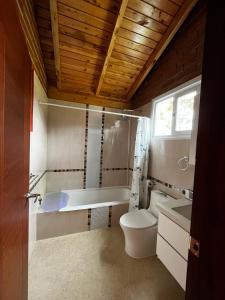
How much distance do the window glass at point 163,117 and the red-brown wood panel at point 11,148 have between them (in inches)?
75.6

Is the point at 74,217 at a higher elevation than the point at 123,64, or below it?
below

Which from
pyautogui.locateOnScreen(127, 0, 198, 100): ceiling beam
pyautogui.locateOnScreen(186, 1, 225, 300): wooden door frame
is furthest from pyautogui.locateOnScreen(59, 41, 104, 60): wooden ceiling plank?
pyautogui.locateOnScreen(186, 1, 225, 300): wooden door frame

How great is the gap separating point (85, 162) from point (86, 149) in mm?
259

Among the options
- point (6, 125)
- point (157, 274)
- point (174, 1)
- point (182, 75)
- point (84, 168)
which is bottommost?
point (157, 274)

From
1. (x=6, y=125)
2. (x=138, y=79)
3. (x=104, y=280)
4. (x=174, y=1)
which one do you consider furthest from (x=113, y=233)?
(x=174, y=1)

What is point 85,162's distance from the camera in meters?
3.07

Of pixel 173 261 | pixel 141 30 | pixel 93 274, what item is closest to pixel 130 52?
pixel 141 30

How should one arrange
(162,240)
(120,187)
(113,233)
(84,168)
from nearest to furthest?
1. (162,240)
2. (113,233)
3. (84,168)
4. (120,187)

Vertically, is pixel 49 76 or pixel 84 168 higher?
pixel 49 76

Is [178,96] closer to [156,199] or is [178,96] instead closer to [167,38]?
[167,38]

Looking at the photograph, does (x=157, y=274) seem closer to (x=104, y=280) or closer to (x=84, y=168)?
(x=104, y=280)

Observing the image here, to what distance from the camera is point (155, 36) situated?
205 centimetres

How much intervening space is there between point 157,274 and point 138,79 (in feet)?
9.18

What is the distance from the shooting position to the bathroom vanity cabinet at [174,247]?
3.68 feet
